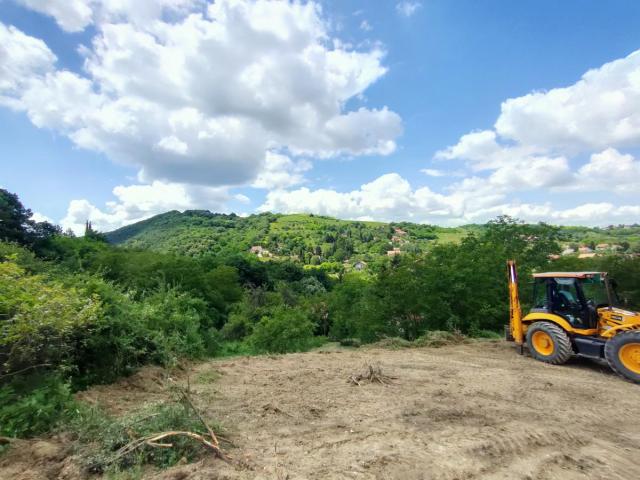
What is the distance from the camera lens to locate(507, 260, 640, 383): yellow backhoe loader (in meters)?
6.74

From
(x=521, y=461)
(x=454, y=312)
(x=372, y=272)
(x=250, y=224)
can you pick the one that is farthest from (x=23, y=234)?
(x=250, y=224)

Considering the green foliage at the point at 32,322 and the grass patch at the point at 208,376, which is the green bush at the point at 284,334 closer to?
the grass patch at the point at 208,376

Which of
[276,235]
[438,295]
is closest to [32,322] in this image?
[438,295]

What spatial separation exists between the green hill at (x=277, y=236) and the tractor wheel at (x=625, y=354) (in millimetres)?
71384

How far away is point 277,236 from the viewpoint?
114 metres

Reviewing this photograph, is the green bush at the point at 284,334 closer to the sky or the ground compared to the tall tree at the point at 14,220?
closer to the ground

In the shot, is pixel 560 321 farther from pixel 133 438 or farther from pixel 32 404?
pixel 32 404

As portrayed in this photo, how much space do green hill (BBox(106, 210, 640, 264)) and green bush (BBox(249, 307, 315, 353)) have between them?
187 ft

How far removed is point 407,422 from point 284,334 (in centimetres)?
1590

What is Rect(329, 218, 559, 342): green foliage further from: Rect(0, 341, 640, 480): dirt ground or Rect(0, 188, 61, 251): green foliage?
Rect(0, 188, 61, 251): green foliage

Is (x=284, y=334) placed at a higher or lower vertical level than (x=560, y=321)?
lower

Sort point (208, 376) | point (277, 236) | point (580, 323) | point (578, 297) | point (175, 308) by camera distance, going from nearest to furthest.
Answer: point (208, 376)
point (580, 323)
point (578, 297)
point (175, 308)
point (277, 236)

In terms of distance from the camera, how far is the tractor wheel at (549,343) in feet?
25.2

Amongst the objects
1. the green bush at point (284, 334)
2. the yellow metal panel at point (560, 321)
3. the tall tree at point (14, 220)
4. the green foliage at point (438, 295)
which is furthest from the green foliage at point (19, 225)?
the yellow metal panel at point (560, 321)
